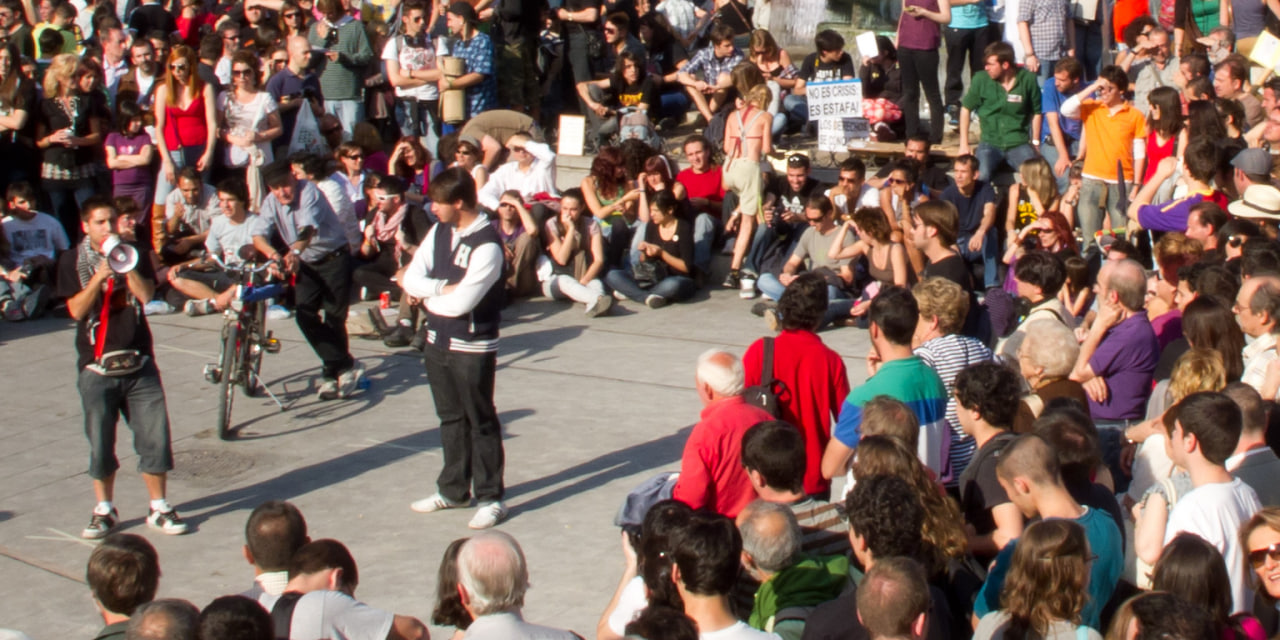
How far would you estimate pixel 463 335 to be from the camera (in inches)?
288

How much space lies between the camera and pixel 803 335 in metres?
5.92

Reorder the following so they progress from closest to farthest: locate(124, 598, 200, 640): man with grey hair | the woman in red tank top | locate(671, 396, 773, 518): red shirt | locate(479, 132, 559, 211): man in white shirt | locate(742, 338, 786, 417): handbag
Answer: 1. locate(124, 598, 200, 640): man with grey hair
2. locate(671, 396, 773, 518): red shirt
3. locate(742, 338, 786, 417): handbag
4. locate(479, 132, 559, 211): man in white shirt
5. the woman in red tank top

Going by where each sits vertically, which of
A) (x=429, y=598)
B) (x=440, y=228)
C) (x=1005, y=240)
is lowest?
(x=429, y=598)

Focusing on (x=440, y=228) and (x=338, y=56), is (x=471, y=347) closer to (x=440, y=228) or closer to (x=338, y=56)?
(x=440, y=228)

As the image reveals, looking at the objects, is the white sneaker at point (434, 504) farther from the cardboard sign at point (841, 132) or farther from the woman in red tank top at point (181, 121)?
the cardboard sign at point (841, 132)

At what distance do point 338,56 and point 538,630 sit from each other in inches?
440

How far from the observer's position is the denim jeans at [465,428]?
739 cm

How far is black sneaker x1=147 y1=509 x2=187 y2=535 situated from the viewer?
741cm

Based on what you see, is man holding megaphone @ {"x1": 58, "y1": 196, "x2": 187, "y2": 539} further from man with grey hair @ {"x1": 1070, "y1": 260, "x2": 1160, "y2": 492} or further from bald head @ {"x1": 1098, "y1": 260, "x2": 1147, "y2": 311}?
bald head @ {"x1": 1098, "y1": 260, "x2": 1147, "y2": 311}

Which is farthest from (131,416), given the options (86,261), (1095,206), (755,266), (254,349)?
(1095,206)

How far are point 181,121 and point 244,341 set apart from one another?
436 centimetres

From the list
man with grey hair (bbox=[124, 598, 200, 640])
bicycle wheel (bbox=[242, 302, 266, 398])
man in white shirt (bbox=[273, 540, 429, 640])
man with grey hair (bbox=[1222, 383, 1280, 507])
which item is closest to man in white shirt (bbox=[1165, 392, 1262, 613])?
man with grey hair (bbox=[1222, 383, 1280, 507])

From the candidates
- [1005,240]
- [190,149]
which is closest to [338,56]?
[190,149]

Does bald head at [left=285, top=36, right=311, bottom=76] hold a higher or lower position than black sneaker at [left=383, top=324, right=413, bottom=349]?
higher
